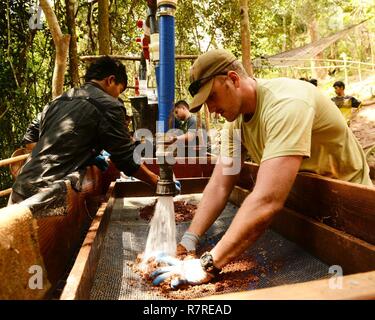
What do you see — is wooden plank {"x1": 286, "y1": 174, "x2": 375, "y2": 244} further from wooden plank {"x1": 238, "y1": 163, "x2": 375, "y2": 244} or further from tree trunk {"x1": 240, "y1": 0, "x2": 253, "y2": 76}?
tree trunk {"x1": 240, "y1": 0, "x2": 253, "y2": 76}

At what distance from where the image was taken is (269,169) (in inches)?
59.5

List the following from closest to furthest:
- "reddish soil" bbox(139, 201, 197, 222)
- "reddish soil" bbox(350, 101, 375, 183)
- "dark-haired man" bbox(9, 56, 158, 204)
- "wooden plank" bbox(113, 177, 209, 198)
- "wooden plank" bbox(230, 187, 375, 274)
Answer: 1. "wooden plank" bbox(230, 187, 375, 274)
2. "dark-haired man" bbox(9, 56, 158, 204)
3. "reddish soil" bbox(139, 201, 197, 222)
4. "wooden plank" bbox(113, 177, 209, 198)
5. "reddish soil" bbox(350, 101, 375, 183)

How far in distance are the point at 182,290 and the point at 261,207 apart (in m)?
0.46

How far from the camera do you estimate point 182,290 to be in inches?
57.7

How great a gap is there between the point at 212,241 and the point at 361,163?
90cm

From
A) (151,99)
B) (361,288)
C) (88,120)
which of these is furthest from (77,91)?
(151,99)

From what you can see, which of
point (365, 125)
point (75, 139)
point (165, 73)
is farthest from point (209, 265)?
point (365, 125)

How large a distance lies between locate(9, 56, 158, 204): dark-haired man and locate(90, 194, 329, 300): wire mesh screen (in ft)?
1.46

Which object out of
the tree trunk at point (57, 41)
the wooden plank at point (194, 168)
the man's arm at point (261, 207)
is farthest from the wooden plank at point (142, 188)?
the tree trunk at point (57, 41)

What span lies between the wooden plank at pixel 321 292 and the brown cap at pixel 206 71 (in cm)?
111

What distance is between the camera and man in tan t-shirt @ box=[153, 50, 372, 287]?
1.50 metres

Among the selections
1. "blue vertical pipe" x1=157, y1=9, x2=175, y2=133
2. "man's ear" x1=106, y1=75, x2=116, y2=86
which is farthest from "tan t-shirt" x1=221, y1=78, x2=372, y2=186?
"man's ear" x1=106, y1=75, x2=116, y2=86

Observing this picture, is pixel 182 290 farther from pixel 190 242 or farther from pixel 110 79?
pixel 110 79

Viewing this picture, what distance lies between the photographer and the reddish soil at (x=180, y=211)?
2554 millimetres
